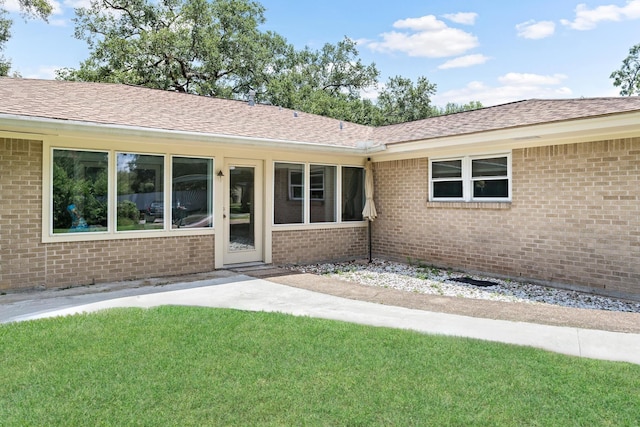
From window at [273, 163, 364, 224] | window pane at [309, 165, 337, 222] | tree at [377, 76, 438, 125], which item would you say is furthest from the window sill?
tree at [377, 76, 438, 125]

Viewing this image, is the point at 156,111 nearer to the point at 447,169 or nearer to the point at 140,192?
the point at 140,192

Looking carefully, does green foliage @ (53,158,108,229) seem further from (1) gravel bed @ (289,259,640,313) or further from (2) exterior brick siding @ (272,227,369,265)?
(1) gravel bed @ (289,259,640,313)

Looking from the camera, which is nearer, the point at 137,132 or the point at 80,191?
the point at 137,132

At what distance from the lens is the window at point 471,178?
901 centimetres

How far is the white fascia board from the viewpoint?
6.87 metres

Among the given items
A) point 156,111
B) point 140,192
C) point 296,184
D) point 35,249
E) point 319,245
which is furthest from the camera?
point 319,245

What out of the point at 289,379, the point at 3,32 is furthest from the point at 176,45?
the point at 289,379

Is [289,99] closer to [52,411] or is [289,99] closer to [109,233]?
[109,233]

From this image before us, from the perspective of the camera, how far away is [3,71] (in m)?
22.2

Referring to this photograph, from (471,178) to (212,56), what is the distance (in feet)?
67.4

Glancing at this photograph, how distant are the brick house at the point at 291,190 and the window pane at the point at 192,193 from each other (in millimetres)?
24

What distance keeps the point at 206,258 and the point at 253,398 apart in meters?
6.12

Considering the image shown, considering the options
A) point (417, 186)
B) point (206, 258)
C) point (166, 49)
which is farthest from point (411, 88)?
point (206, 258)

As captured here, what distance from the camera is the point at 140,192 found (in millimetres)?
8289
